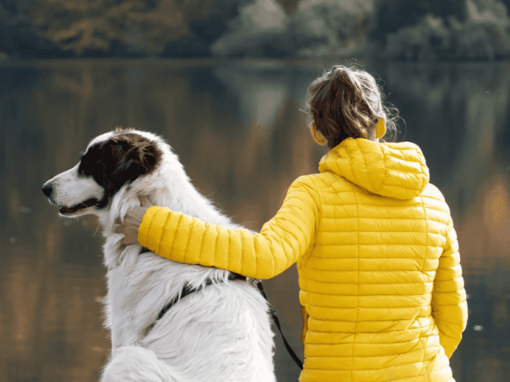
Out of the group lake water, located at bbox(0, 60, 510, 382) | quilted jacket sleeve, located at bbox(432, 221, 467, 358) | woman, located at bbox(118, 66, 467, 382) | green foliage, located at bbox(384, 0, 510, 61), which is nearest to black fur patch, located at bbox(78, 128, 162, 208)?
woman, located at bbox(118, 66, 467, 382)

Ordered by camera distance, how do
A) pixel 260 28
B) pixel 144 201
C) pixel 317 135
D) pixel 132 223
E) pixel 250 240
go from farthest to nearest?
pixel 260 28, pixel 144 201, pixel 132 223, pixel 317 135, pixel 250 240

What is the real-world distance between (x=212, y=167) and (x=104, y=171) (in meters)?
15.4

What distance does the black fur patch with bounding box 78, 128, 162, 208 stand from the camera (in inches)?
96.0

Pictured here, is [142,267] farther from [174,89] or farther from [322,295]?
[174,89]

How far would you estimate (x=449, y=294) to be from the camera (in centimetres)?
200

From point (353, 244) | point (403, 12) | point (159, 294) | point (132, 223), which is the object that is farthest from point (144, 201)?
point (403, 12)

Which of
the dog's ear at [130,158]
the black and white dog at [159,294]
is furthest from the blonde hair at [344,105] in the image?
the dog's ear at [130,158]

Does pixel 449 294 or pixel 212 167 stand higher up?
pixel 449 294

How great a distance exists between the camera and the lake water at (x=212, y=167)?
728cm

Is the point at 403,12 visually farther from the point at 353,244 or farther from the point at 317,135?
the point at 353,244

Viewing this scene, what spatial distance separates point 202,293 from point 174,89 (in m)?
37.7

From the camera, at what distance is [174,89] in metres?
38.8

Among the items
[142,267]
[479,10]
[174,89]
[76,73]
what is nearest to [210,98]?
[174,89]

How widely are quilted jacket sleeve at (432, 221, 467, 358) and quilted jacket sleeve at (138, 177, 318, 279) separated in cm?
49
